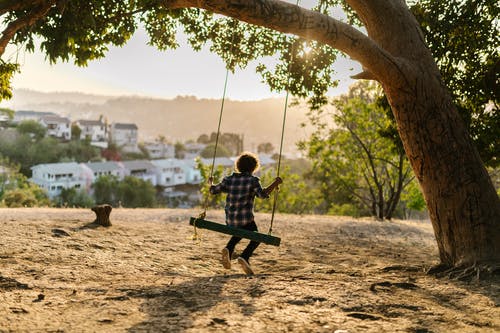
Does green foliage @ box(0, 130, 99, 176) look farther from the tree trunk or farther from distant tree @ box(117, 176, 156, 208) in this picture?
the tree trunk

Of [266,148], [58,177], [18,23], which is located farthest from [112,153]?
[18,23]

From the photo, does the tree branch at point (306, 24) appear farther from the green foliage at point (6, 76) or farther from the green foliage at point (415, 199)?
the green foliage at point (415, 199)

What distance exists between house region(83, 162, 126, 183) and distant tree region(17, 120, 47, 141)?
35.6ft

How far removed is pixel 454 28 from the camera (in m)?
8.41

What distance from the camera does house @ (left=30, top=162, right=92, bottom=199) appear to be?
5916cm

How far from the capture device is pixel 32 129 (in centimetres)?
6938

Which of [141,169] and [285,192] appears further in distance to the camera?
[141,169]

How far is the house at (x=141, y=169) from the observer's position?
245 feet

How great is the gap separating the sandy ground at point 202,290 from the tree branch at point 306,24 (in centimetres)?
300

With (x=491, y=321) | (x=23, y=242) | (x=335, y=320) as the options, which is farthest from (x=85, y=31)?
(x=491, y=321)

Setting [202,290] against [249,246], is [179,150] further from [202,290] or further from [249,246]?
[202,290]

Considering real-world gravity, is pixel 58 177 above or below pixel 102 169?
below

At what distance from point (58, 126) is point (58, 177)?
28.8 metres

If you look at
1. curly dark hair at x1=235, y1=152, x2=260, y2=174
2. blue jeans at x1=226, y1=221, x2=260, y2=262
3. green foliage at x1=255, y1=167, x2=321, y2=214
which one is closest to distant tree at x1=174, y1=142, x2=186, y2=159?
green foliage at x1=255, y1=167, x2=321, y2=214
